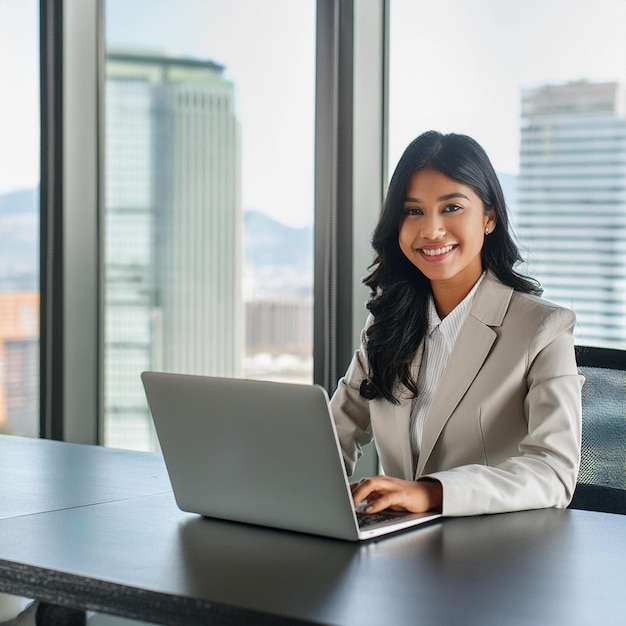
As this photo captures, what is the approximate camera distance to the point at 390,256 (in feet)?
7.39

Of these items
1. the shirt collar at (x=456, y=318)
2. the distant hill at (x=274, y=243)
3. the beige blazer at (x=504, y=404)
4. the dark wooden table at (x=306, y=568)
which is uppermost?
the distant hill at (x=274, y=243)

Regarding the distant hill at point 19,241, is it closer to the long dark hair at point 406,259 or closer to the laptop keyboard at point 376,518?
the long dark hair at point 406,259

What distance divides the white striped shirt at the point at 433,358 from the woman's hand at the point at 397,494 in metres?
0.45

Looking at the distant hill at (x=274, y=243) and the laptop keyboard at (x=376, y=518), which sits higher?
the distant hill at (x=274, y=243)

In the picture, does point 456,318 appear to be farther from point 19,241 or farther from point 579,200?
point 19,241

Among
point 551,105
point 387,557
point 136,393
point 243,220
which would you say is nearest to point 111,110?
point 243,220

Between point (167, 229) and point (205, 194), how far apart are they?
0.70ft

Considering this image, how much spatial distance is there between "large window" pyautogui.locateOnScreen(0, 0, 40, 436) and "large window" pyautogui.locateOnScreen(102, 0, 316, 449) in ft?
1.02

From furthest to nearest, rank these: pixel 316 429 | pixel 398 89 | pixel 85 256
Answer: pixel 85 256
pixel 398 89
pixel 316 429

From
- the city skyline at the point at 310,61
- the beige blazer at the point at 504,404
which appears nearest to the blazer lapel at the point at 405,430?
the beige blazer at the point at 504,404

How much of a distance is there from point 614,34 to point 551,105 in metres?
0.24

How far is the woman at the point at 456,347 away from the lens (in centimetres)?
184

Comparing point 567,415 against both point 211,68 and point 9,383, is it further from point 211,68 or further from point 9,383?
point 9,383

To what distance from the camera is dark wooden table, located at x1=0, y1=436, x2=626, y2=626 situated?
3.75 ft
